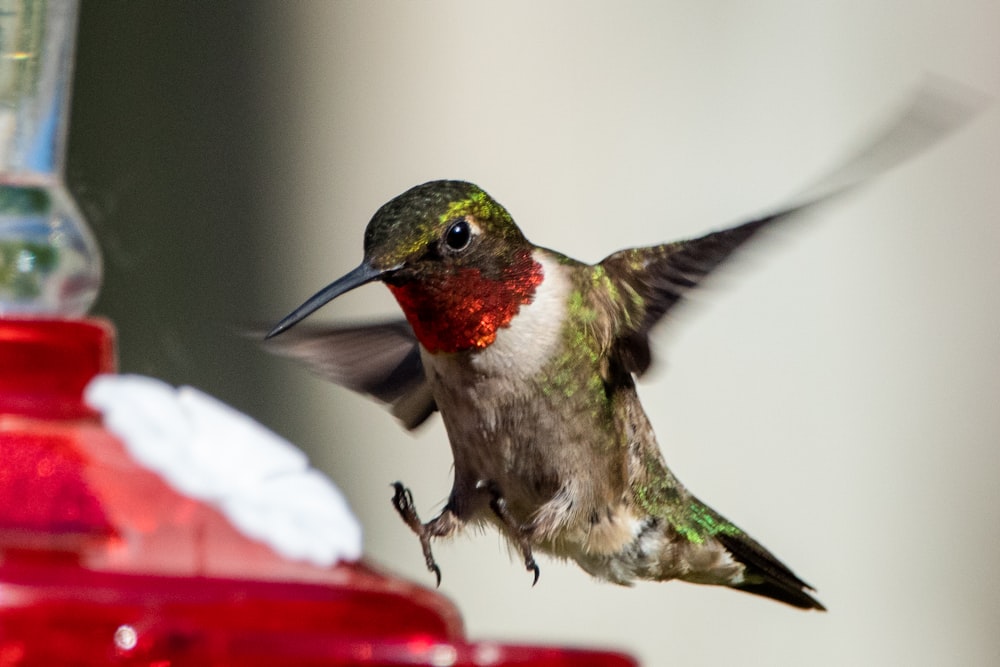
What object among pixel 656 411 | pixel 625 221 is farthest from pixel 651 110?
pixel 656 411

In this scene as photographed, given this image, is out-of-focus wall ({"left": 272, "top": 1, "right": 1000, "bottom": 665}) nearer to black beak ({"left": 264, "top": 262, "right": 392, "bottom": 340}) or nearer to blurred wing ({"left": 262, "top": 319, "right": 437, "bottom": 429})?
blurred wing ({"left": 262, "top": 319, "right": 437, "bottom": 429})

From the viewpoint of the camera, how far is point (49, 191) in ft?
6.25

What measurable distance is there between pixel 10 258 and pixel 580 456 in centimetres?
103

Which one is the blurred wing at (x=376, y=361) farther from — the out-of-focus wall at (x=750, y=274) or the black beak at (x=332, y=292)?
the out-of-focus wall at (x=750, y=274)

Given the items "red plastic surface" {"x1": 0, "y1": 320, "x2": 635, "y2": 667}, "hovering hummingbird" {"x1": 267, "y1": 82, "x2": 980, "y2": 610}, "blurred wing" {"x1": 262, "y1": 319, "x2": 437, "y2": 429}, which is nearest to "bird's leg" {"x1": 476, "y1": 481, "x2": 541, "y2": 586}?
"hovering hummingbird" {"x1": 267, "y1": 82, "x2": 980, "y2": 610}

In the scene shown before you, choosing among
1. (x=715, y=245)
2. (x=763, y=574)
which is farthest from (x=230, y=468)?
(x=763, y=574)

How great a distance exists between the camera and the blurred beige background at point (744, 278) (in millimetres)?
4559

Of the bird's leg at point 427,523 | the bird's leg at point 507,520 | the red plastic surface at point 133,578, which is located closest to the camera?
the red plastic surface at point 133,578

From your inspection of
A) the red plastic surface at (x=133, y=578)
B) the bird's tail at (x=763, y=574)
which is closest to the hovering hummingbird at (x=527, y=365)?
the bird's tail at (x=763, y=574)

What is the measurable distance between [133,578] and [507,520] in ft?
3.33

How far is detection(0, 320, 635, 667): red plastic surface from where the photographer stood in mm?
1229

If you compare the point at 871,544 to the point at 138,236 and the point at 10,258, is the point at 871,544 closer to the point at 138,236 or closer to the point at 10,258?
the point at 138,236

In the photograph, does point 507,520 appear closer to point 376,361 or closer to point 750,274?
point 376,361

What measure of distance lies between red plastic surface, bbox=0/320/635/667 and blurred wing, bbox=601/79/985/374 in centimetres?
77
